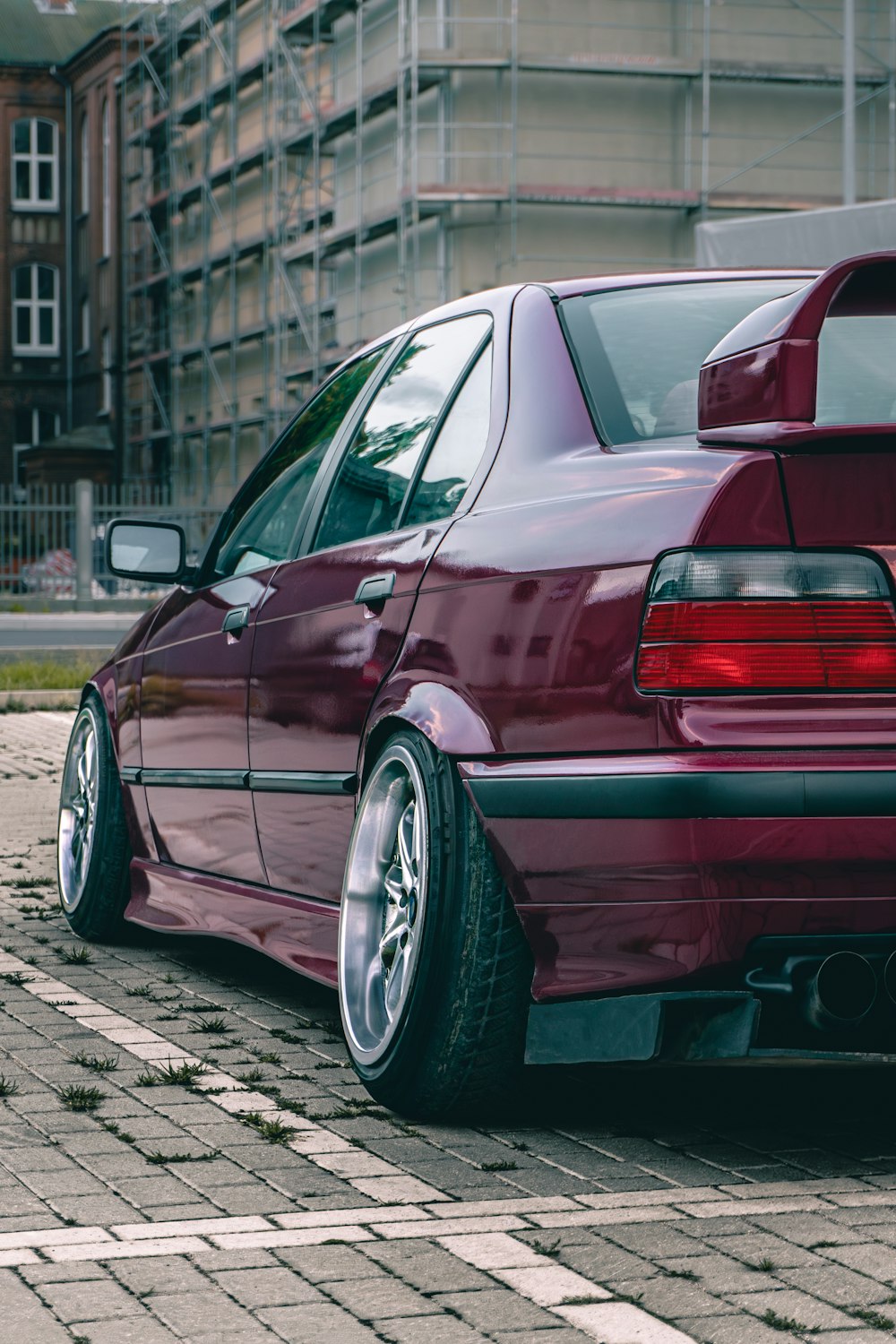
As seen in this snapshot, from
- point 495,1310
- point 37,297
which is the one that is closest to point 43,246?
point 37,297

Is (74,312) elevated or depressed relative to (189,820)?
elevated

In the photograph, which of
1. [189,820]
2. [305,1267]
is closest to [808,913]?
[305,1267]

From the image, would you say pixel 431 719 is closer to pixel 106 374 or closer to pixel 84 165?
pixel 106 374

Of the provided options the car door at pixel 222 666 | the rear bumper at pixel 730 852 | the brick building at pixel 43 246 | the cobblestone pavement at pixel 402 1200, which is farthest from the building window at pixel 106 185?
the rear bumper at pixel 730 852

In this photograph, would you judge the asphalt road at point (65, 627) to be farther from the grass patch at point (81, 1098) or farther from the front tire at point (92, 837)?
the grass patch at point (81, 1098)

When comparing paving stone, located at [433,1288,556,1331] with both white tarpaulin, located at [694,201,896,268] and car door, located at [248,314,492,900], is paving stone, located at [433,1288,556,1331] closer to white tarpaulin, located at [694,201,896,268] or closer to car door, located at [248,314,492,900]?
car door, located at [248,314,492,900]

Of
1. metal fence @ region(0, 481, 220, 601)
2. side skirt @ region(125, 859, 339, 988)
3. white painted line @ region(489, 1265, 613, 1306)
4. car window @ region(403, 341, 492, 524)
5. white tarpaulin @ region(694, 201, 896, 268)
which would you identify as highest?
white tarpaulin @ region(694, 201, 896, 268)

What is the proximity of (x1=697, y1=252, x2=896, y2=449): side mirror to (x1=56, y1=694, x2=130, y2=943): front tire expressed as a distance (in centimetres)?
299

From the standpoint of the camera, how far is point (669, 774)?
341cm

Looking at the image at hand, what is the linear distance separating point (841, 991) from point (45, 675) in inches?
631

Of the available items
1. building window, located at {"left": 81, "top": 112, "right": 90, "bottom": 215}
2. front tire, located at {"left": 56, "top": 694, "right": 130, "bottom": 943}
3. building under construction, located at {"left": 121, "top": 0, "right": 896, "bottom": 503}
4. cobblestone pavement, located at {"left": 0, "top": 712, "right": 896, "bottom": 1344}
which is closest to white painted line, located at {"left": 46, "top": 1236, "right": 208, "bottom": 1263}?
cobblestone pavement, located at {"left": 0, "top": 712, "right": 896, "bottom": 1344}

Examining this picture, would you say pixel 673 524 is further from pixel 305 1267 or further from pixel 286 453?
pixel 286 453

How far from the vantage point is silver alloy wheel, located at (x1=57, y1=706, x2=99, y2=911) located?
630cm

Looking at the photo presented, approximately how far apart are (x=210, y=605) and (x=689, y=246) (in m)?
29.6
